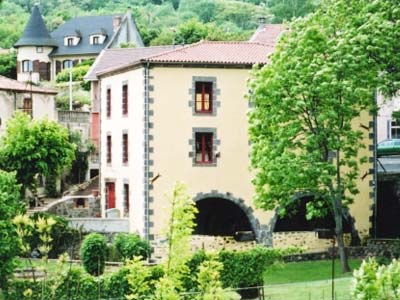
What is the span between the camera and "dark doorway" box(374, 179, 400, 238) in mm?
41500

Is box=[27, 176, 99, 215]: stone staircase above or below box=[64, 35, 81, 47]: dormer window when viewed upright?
below

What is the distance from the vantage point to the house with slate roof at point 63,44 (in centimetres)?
8731

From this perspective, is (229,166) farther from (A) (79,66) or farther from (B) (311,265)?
(A) (79,66)

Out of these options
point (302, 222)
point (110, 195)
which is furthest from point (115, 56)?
point (302, 222)

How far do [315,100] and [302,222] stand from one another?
333 inches

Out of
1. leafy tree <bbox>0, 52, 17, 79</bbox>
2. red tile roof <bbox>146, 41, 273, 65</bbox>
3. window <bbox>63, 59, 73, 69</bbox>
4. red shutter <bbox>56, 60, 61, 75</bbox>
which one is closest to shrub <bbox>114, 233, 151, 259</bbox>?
red tile roof <bbox>146, 41, 273, 65</bbox>

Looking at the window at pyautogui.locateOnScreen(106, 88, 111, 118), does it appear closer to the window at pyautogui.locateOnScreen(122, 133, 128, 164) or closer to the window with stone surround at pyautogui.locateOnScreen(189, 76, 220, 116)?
the window at pyautogui.locateOnScreen(122, 133, 128, 164)

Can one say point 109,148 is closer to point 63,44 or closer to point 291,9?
point 63,44

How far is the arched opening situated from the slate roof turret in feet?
168

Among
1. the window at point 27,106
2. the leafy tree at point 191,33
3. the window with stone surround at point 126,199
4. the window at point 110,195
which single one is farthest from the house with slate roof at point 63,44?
the window with stone surround at point 126,199

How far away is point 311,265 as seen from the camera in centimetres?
3816

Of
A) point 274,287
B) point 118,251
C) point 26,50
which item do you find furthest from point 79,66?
point 274,287

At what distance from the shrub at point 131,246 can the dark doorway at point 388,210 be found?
1013cm

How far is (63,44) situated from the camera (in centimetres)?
9044
